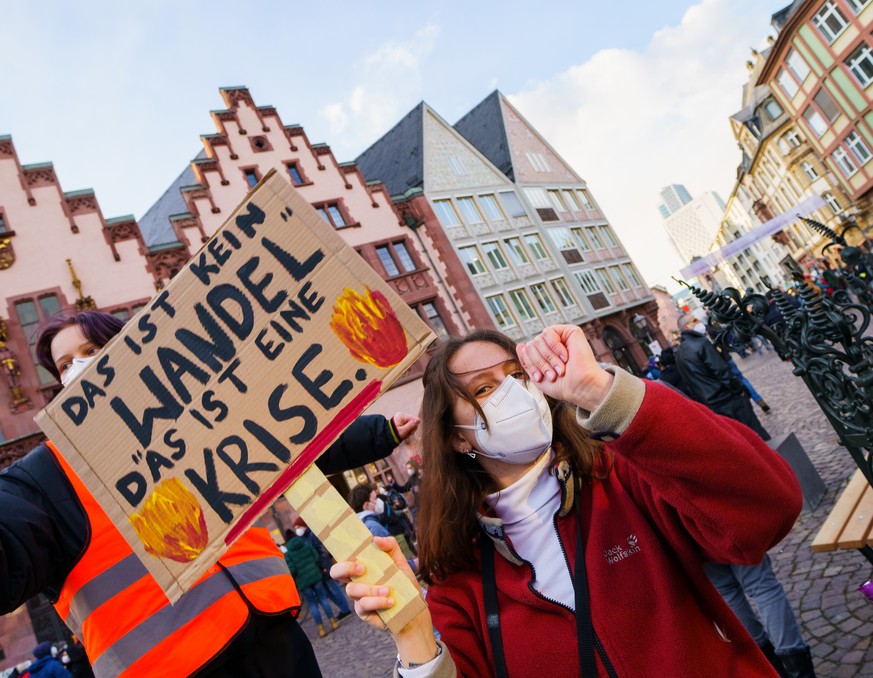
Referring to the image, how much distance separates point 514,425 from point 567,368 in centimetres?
61

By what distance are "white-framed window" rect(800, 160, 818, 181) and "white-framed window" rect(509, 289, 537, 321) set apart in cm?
3557

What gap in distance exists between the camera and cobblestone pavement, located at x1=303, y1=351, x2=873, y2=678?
3.58m

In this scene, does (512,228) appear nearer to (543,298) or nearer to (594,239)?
(543,298)

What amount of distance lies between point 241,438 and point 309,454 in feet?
0.74

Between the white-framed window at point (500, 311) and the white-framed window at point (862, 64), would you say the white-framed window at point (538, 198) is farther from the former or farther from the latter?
the white-framed window at point (862, 64)

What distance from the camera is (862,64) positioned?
31641 millimetres

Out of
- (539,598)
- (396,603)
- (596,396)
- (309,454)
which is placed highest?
(309,454)

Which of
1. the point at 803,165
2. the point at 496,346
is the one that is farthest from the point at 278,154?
the point at 803,165

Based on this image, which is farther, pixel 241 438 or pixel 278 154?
pixel 278 154

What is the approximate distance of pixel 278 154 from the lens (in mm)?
24016

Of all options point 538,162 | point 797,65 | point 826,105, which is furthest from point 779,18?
point 538,162

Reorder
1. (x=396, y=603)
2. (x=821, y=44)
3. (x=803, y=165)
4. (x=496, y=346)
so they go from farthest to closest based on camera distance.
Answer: (x=803, y=165) < (x=821, y=44) < (x=496, y=346) < (x=396, y=603)

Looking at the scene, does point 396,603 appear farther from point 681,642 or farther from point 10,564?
point 10,564

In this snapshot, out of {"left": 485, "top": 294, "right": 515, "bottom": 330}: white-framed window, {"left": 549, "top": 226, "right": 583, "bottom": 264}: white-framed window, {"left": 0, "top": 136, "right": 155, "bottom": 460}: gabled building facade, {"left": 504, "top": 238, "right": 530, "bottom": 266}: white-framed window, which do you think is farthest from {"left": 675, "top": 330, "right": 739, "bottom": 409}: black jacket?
{"left": 549, "top": 226, "right": 583, "bottom": 264}: white-framed window
